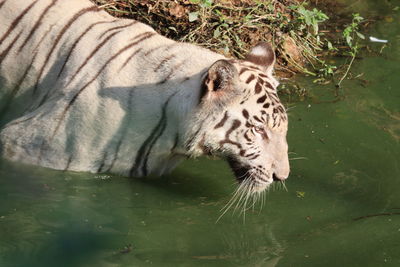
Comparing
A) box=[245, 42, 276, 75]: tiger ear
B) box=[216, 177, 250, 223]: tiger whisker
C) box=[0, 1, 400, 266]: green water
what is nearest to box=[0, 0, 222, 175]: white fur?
box=[0, 1, 400, 266]: green water

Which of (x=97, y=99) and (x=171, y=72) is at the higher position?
(x=171, y=72)

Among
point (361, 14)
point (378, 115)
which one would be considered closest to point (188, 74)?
point (378, 115)

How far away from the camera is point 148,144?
4.07 meters

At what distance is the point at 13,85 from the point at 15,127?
0.30 meters

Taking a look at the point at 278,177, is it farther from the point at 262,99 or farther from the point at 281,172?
the point at 262,99

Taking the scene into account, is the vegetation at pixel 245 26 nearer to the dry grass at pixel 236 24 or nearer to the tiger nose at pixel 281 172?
the dry grass at pixel 236 24

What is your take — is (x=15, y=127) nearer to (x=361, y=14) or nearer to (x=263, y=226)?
(x=263, y=226)

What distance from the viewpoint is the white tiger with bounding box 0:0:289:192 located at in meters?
3.93

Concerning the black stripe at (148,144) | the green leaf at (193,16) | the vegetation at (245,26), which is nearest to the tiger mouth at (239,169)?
the black stripe at (148,144)

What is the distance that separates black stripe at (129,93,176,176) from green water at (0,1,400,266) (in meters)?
0.09

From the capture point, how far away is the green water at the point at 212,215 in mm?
3525

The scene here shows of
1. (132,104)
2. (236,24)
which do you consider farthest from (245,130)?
(236,24)

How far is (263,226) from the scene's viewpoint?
3914 mm

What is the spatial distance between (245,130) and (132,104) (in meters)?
0.59
